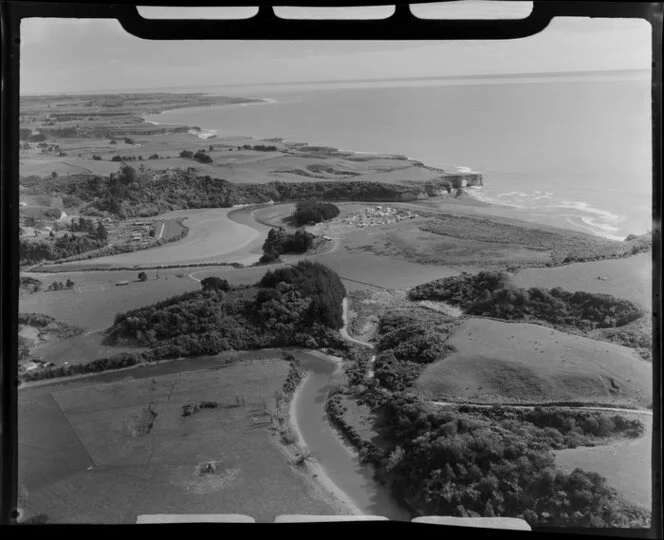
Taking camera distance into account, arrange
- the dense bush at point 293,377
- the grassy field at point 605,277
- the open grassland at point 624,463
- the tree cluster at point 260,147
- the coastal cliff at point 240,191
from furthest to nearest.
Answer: the tree cluster at point 260,147 → the coastal cliff at point 240,191 → the dense bush at point 293,377 → the grassy field at point 605,277 → the open grassland at point 624,463

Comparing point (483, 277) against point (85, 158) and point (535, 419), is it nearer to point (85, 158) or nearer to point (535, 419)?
point (535, 419)

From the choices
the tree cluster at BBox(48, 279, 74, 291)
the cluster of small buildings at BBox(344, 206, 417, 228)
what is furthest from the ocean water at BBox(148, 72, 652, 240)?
the tree cluster at BBox(48, 279, 74, 291)

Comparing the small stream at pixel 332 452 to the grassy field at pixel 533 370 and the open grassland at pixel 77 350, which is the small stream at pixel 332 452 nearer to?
the grassy field at pixel 533 370

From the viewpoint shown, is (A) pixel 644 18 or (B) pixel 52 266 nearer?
(A) pixel 644 18

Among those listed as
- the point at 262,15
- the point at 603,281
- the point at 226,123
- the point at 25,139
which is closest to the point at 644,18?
the point at 603,281

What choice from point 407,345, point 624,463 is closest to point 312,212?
point 407,345

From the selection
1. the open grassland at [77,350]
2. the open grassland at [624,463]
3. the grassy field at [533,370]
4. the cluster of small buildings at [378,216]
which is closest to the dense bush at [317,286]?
the cluster of small buildings at [378,216]
